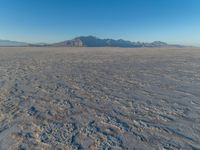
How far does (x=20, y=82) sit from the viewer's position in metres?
8.46

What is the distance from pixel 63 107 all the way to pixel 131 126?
6.88 ft

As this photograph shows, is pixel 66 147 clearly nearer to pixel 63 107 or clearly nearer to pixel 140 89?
pixel 63 107

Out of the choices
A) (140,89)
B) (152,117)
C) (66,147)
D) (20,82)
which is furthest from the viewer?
(20,82)

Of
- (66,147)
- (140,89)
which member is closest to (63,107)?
(66,147)

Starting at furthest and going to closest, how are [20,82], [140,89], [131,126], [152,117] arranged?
[20,82], [140,89], [152,117], [131,126]

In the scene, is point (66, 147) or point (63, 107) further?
point (63, 107)

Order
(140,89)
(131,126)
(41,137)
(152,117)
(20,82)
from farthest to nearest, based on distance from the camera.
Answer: (20,82) < (140,89) < (152,117) < (131,126) < (41,137)

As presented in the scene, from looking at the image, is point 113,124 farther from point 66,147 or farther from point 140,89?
point 140,89

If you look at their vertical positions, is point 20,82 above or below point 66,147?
below

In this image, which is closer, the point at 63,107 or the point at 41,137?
the point at 41,137

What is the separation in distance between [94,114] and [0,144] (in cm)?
222

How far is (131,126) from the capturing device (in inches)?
164

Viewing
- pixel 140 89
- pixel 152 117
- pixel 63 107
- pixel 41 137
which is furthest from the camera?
pixel 140 89

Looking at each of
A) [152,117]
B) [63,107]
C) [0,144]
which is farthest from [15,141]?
[152,117]
